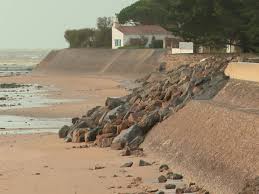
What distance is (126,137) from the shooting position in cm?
2136

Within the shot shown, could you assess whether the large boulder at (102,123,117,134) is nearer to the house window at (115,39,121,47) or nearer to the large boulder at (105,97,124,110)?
the large boulder at (105,97,124,110)

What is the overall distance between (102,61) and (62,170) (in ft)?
231

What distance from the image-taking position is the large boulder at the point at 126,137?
823 inches

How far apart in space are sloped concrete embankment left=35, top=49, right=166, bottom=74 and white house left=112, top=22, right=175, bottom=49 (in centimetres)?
590

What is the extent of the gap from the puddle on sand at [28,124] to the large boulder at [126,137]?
714 cm

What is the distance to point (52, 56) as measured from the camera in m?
99.5

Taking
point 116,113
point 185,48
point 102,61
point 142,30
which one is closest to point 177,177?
point 116,113

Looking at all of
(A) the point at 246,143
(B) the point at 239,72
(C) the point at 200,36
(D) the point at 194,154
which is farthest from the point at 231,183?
(C) the point at 200,36

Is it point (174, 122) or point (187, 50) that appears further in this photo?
point (187, 50)

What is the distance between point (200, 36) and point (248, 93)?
2383 centimetres

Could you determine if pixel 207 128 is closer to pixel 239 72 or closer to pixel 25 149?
pixel 239 72

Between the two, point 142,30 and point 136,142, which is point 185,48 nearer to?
point 142,30

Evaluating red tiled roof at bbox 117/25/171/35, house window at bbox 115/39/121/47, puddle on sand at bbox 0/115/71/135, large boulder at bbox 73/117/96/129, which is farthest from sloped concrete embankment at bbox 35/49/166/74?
large boulder at bbox 73/117/96/129

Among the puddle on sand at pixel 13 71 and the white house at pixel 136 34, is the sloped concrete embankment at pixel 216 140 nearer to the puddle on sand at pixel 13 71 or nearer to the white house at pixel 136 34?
the white house at pixel 136 34
